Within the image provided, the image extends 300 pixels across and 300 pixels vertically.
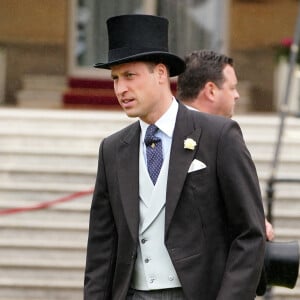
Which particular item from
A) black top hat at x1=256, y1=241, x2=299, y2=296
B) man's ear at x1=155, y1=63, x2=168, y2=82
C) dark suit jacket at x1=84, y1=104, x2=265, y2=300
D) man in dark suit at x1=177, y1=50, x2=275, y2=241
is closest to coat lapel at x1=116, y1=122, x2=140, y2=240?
dark suit jacket at x1=84, y1=104, x2=265, y2=300

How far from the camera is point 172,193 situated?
15.5 feet

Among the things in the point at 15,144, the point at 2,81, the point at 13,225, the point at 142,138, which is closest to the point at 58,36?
the point at 2,81

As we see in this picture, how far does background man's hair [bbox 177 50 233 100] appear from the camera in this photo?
231 inches

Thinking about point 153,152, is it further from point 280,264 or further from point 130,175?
point 280,264

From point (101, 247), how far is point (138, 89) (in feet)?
2.24

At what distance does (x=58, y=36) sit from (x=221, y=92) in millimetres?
Answer: 9963

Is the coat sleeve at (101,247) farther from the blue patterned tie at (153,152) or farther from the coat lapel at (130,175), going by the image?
the blue patterned tie at (153,152)

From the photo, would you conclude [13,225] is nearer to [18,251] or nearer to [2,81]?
[18,251]

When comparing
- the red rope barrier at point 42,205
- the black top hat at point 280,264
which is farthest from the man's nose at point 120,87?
the red rope barrier at point 42,205

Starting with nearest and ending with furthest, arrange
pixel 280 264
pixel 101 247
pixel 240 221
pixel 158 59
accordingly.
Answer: pixel 240 221
pixel 158 59
pixel 101 247
pixel 280 264

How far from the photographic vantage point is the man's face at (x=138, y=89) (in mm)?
4766

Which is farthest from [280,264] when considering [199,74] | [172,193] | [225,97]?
[199,74]

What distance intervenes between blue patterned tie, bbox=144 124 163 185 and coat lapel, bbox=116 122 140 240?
0.05m

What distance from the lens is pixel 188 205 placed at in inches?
187
